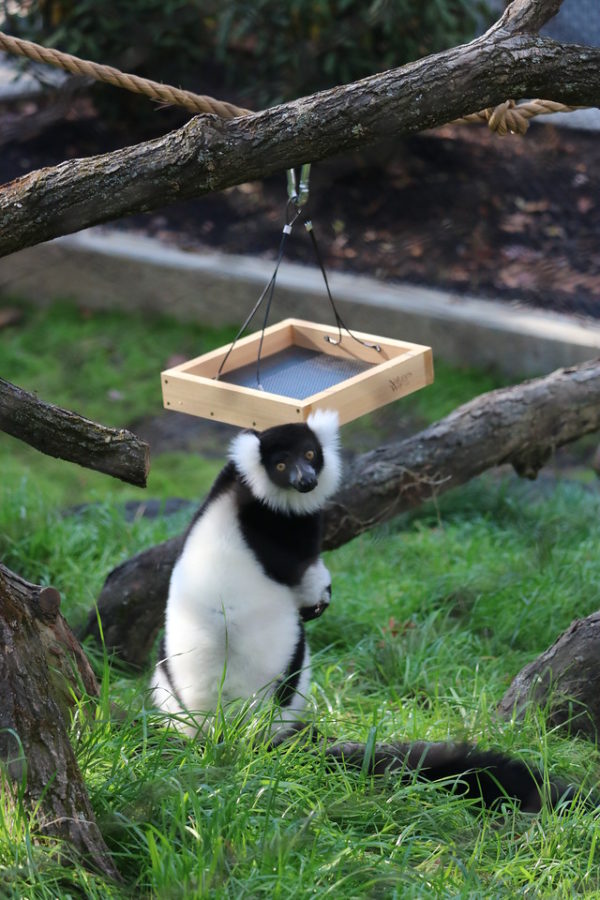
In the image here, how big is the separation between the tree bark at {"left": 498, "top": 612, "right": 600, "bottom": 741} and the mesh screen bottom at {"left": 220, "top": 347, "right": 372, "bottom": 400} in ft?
3.52

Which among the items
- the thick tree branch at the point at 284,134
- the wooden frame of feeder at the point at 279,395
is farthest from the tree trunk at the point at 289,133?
the wooden frame of feeder at the point at 279,395

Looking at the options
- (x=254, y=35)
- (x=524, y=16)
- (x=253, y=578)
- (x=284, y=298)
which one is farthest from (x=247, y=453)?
(x=254, y=35)

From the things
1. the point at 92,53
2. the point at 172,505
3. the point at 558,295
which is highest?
the point at 92,53

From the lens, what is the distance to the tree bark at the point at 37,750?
95.4 inches

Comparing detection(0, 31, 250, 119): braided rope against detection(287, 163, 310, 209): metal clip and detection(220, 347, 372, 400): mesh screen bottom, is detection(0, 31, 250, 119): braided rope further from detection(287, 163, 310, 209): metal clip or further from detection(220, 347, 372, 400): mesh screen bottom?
detection(220, 347, 372, 400): mesh screen bottom

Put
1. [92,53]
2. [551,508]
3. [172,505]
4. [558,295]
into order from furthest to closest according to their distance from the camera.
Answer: [92,53], [558,295], [172,505], [551,508]

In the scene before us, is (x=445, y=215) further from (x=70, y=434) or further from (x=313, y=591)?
(x=70, y=434)

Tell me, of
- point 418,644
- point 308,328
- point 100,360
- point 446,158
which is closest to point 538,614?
point 418,644

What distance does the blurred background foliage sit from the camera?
24.8 ft

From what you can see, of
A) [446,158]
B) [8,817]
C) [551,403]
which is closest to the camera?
[8,817]

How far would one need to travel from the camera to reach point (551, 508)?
5.50 m

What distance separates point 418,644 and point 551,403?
52.5 inches

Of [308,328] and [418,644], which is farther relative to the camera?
[418,644]

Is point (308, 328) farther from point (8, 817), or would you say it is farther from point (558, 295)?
point (558, 295)
